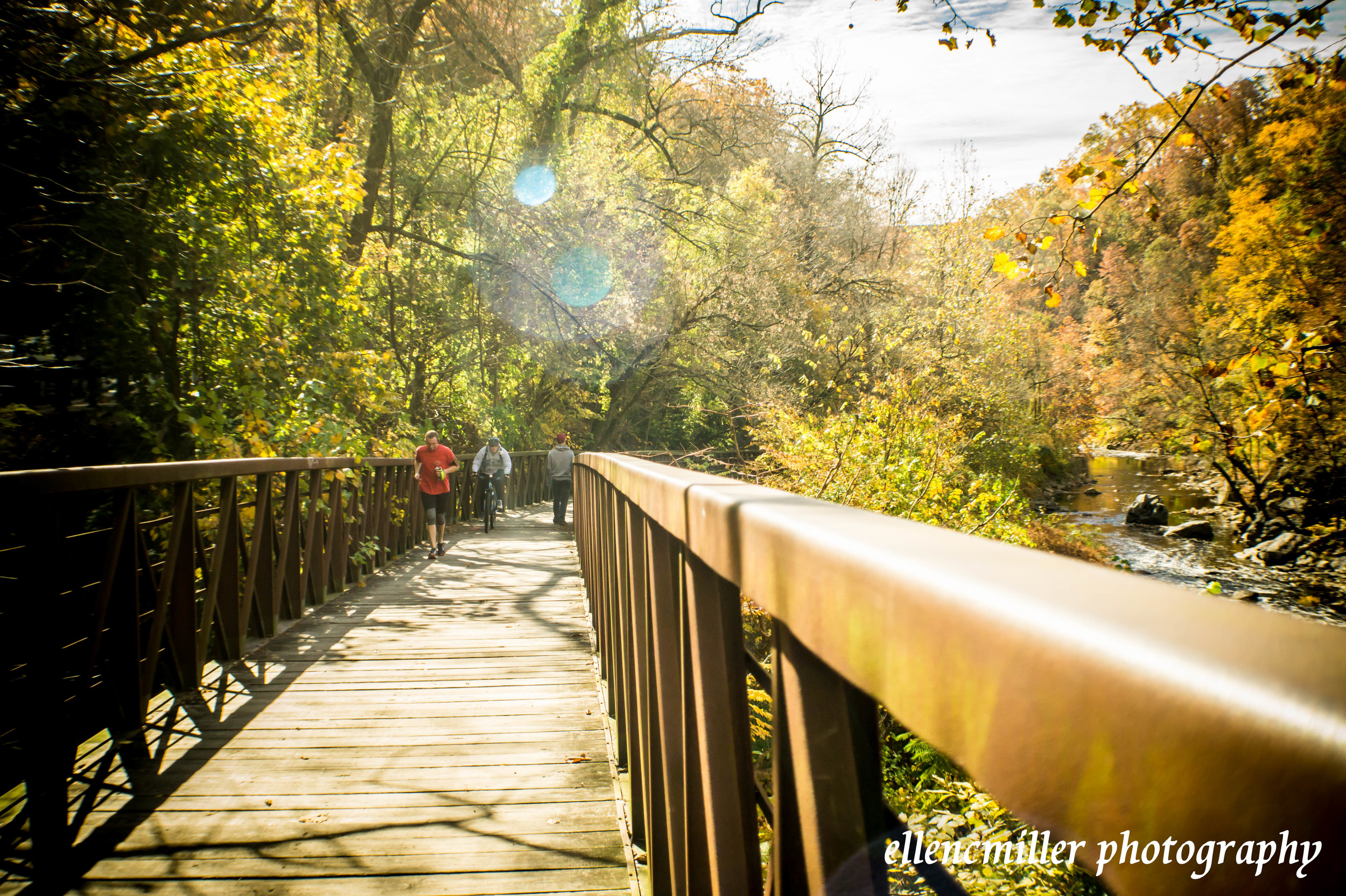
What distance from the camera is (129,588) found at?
10.6 feet

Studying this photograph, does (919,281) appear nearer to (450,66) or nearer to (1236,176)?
(1236,176)

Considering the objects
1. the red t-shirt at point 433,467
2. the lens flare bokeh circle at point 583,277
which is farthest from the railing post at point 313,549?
the lens flare bokeh circle at point 583,277

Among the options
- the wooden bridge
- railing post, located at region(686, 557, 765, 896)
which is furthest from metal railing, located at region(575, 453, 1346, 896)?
railing post, located at region(686, 557, 765, 896)

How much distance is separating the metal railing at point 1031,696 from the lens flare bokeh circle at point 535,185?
48.1 feet

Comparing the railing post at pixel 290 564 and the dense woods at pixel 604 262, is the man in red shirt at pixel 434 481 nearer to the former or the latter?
the dense woods at pixel 604 262

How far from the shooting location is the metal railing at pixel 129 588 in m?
2.47

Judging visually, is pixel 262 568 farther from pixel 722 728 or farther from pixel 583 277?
pixel 583 277

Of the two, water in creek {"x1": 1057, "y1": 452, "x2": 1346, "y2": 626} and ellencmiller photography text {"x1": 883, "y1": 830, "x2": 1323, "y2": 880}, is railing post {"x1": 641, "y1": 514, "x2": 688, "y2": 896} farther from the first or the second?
water in creek {"x1": 1057, "y1": 452, "x2": 1346, "y2": 626}

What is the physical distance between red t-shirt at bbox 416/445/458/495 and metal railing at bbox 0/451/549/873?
82.5 inches

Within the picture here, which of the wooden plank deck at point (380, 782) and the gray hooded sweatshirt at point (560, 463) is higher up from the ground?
the gray hooded sweatshirt at point (560, 463)

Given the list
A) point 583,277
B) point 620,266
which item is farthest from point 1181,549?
point 583,277

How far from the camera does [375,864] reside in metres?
2.41

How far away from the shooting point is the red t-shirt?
30.0ft

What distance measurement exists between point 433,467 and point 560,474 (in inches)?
173
